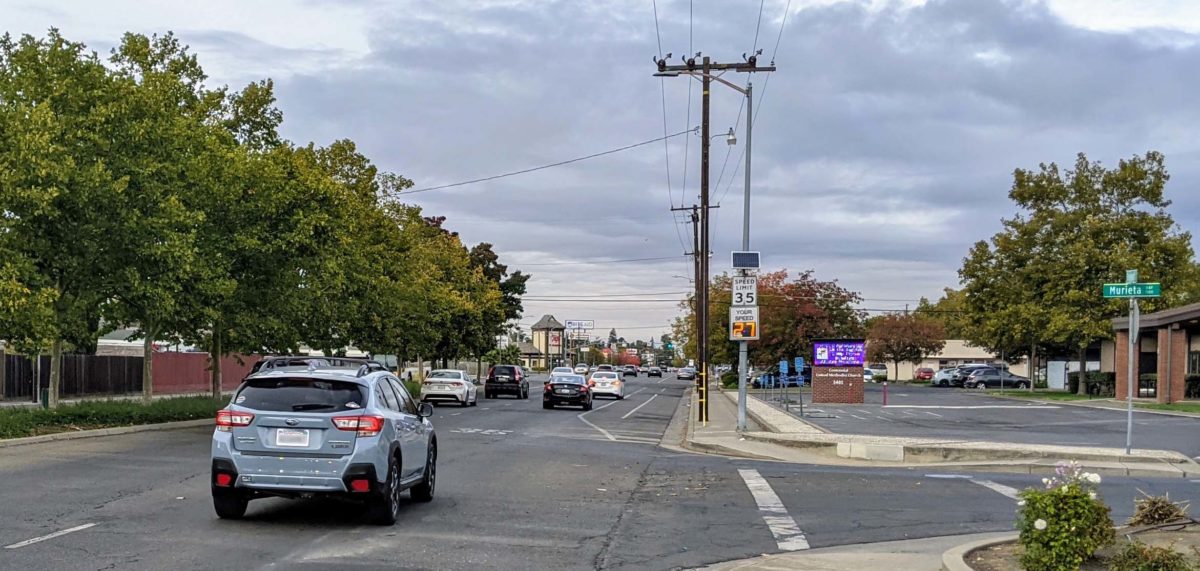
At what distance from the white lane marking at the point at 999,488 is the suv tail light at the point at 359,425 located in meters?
8.93

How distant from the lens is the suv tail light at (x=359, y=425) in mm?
11359

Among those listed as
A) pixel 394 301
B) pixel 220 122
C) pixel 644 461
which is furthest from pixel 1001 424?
pixel 220 122

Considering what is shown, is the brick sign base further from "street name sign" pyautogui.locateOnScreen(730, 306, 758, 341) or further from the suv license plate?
the suv license plate

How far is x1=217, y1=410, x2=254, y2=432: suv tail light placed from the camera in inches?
449

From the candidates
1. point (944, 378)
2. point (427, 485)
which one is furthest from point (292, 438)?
point (944, 378)

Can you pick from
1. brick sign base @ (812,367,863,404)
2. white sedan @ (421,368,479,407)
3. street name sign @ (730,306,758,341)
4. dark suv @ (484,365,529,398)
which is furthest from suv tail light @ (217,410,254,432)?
dark suv @ (484,365,529,398)

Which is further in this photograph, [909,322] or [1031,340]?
[909,322]

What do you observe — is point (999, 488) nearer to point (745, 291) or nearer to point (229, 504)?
point (229, 504)

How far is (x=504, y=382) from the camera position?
173 feet

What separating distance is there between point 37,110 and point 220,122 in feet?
36.2

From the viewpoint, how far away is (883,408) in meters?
43.5

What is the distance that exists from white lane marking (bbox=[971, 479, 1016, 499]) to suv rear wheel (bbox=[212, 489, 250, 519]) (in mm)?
9963

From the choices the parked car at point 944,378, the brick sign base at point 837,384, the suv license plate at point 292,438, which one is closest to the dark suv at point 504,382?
the brick sign base at point 837,384

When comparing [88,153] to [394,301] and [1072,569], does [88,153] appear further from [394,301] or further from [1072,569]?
[1072,569]
